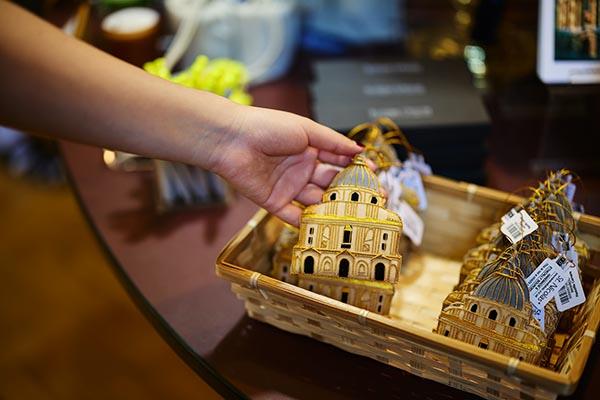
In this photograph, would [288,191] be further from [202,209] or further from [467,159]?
[467,159]

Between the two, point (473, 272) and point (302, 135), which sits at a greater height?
point (302, 135)

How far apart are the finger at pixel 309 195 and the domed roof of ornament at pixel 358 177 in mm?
76

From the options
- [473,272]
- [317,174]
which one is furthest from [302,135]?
[473,272]

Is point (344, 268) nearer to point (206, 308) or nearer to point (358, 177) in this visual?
point (358, 177)

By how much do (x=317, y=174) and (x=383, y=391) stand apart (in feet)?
1.10

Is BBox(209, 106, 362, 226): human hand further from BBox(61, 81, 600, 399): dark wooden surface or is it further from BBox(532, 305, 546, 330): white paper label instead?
BBox(532, 305, 546, 330): white paper label

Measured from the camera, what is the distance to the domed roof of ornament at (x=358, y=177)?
0.84 meters

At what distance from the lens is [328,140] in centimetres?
90

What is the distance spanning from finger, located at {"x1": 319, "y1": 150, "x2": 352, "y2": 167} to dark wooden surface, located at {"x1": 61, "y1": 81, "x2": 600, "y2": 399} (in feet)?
0.76

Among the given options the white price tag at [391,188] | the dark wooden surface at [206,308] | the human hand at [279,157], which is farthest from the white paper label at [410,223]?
the dark wooden surface at [206,308]

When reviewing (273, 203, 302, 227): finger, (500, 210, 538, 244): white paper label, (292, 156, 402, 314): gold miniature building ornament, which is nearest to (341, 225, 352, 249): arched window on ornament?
(292, 156, 402, 314): gold miniature building ornament

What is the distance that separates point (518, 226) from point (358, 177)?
22 cm

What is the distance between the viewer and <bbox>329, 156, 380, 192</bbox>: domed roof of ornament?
0.84 m

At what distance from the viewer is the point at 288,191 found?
0.92m
